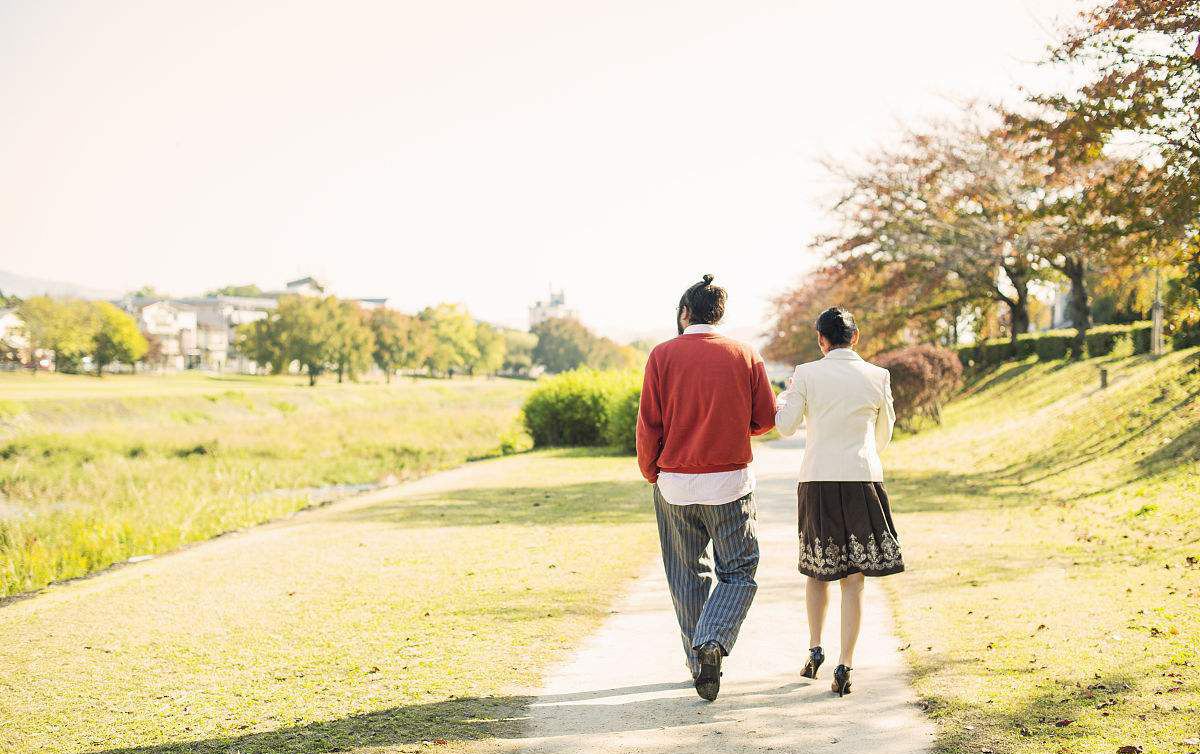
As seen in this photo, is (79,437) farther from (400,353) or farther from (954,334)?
(400,353)

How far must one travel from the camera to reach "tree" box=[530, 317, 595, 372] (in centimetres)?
15538

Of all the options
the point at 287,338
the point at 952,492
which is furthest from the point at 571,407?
the point at 287,338

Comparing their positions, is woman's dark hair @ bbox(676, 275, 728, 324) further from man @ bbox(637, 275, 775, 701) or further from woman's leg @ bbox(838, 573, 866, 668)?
woman's leg @ bbox(838, 573, 866, 668)

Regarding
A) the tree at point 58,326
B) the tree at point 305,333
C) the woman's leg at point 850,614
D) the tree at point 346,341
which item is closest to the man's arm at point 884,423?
the woman's leg at point 850,614

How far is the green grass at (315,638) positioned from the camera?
16.1ft

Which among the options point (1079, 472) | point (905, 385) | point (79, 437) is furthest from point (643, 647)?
point (79, 437)

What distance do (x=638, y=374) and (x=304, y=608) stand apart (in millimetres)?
20179

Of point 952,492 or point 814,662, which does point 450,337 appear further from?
point 814,662

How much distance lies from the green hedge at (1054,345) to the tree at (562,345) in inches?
4609

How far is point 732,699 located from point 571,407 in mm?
23298

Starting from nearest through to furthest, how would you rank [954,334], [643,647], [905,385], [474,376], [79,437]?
1. [643,647]
2. [905,385]
3. [79,437]
4. [954,334]
5. [474,376]

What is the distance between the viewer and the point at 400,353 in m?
97.2

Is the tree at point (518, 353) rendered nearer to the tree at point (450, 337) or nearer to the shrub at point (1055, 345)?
the tree at point (450, 337)

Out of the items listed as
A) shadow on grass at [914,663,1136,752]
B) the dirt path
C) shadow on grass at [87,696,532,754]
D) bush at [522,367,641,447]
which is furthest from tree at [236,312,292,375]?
shadow on grass at [914,663,1136,752]
